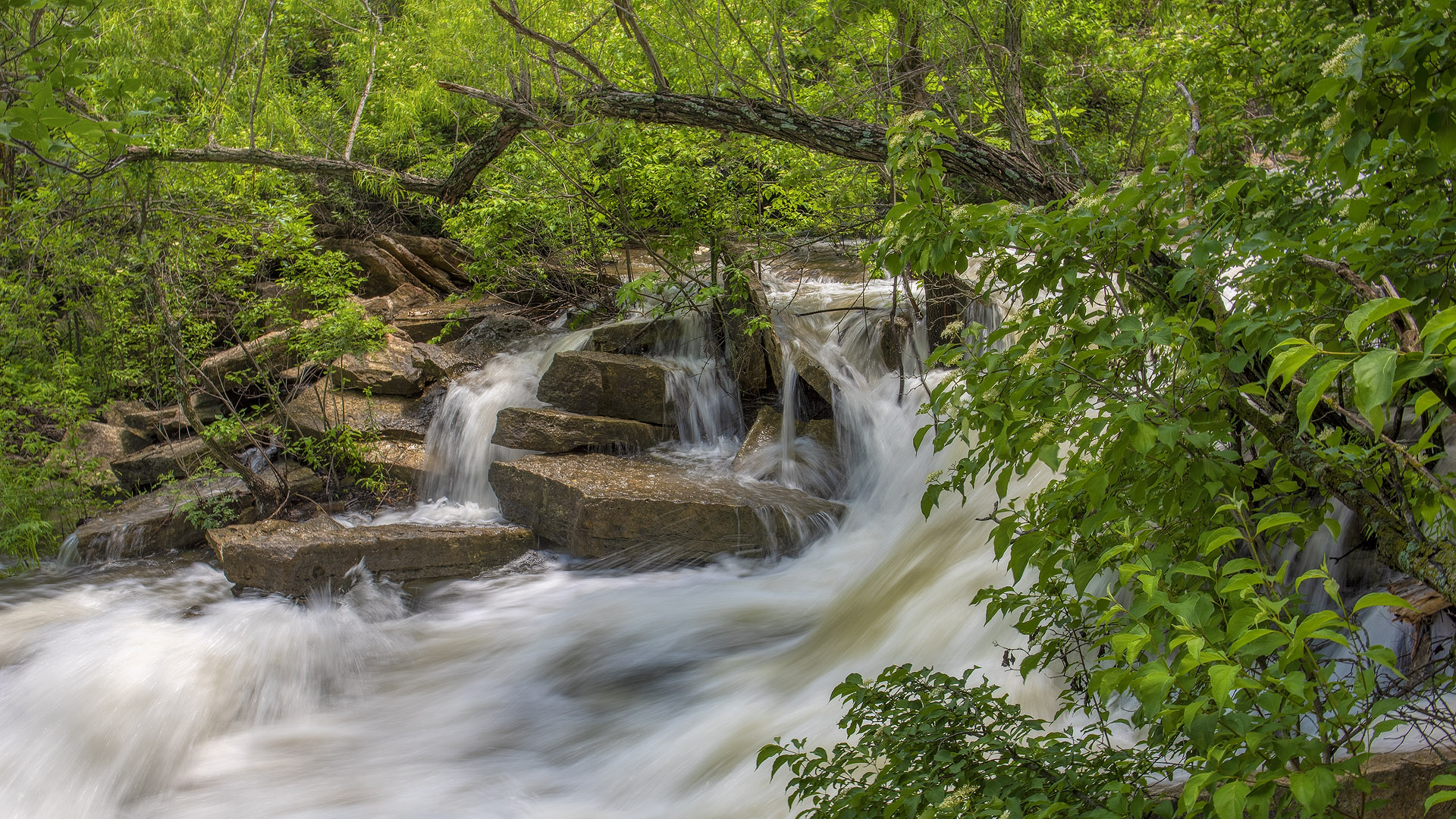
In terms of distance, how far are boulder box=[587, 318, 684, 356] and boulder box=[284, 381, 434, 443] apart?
185 cm

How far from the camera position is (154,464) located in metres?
8.59

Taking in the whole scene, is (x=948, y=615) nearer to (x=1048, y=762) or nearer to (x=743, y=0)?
(x=1048, y=762)

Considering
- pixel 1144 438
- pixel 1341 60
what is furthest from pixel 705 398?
pixel 1341 60

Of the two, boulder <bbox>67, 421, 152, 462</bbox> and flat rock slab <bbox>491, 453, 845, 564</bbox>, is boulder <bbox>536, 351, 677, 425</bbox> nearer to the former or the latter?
flat rock slab <bbox>491, 453, 845, 564</bbox>

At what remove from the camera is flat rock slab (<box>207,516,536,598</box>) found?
6082 mm

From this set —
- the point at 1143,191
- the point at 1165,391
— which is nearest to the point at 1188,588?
the point at 1165,391

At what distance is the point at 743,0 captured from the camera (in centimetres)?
629

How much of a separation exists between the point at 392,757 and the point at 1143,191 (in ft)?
13.5

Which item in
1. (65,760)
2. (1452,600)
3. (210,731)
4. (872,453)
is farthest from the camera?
(872,453)

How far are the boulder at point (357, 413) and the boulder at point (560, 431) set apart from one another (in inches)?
41.6

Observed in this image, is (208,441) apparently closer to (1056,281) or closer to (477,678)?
(477,678)

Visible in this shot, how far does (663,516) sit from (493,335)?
458cm

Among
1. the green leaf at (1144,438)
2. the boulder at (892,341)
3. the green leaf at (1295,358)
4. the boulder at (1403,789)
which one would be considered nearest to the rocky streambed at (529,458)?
the boulder at (892,341)

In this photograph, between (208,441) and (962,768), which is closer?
(962,768)
